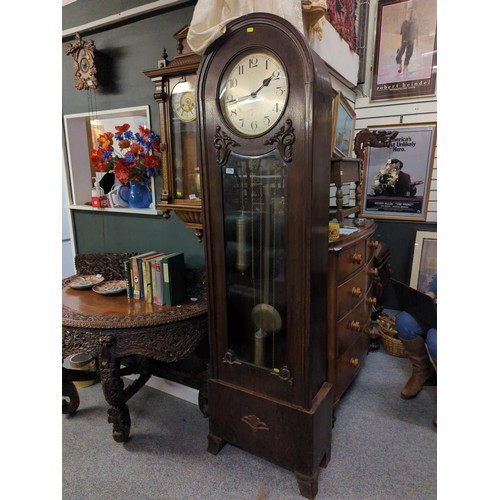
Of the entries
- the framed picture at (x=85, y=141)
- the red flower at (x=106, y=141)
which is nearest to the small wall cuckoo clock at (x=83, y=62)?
the framed picture at (x=85, y=141)

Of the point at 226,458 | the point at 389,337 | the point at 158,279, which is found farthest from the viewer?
the point at 389,337

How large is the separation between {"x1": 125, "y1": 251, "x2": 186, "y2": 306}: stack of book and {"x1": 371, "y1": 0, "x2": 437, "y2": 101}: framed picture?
2082 mm

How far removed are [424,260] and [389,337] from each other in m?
0.67

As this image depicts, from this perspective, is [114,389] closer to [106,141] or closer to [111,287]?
[111,287]

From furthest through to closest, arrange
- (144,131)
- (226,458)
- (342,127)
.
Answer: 1. (342,127)
2. (144,131)
3. (226,458)

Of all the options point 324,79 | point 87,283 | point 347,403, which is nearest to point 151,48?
point 324,79

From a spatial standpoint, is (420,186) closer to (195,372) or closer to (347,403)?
(347,403)

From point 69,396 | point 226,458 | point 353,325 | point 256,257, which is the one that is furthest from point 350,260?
point 69,396

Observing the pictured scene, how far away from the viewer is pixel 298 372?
4.80ft

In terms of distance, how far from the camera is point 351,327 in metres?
1.97

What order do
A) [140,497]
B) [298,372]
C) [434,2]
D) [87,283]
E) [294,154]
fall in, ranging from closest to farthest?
[294,154]
[298,372]
[140,497]
[87,283]
[434,2]

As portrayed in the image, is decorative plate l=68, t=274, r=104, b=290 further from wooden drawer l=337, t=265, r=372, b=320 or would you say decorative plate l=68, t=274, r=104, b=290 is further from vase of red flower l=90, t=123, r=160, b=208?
wooden drawer l=337, t=265, r=372, b=320

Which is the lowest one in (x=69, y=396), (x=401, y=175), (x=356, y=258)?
(x=69, y=396)

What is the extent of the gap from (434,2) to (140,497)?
3.48 metres
